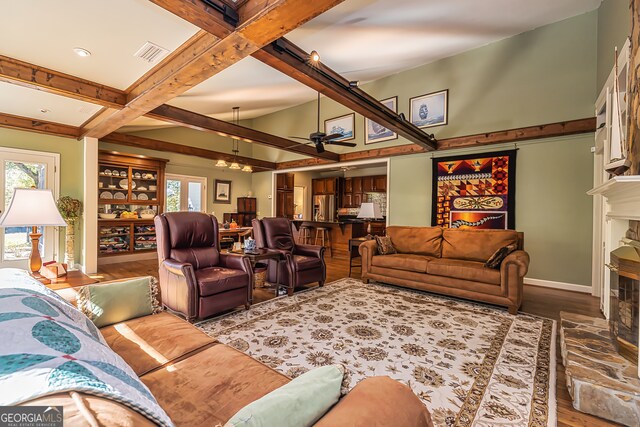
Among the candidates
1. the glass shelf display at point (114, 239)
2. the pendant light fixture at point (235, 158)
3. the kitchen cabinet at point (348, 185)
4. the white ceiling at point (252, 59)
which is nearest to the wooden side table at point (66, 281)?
the white ceiling at point (252, 59)

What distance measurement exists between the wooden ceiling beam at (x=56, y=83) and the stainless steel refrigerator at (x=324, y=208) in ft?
24.2

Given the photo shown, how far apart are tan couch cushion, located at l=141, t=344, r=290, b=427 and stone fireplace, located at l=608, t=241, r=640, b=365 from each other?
234 cm

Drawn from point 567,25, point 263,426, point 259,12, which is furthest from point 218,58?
point 567,25

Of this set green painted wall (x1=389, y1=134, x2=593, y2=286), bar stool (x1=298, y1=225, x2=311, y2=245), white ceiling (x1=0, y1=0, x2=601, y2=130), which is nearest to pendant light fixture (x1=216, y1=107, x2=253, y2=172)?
white ceiling (x1=0, y1=0, x2=601, y2=130)

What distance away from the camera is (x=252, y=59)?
399 centimetres

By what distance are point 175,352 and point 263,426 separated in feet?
3.68

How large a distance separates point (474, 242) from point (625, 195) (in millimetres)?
2068

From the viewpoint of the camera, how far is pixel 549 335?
2.75m

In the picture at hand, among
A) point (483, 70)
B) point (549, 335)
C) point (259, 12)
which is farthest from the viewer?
point (483, 70)

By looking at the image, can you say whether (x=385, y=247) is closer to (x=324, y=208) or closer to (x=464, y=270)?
(x=464, y=270)

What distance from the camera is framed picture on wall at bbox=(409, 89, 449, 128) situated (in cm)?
566

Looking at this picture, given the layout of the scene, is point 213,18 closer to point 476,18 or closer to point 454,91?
point 476,18

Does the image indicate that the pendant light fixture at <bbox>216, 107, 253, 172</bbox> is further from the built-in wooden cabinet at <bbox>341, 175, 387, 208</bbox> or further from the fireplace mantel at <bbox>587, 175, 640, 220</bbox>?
the fireplace mantel at <bbox>587, 175, 640, 220</bbox>

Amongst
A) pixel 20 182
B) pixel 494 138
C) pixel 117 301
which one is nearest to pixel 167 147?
pixel 20 182
